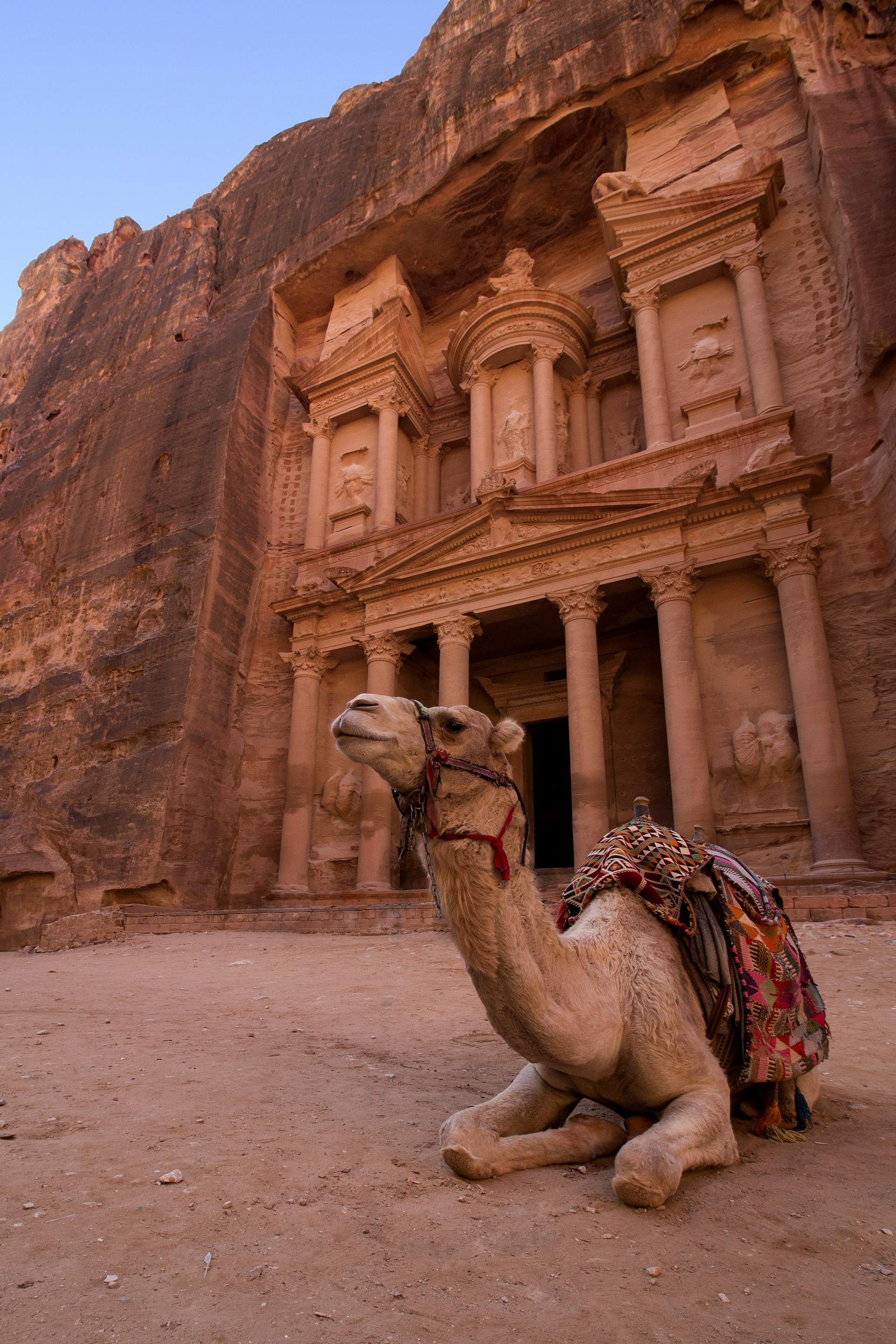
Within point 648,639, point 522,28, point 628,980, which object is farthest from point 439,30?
point 628,980

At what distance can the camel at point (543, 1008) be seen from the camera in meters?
2.48

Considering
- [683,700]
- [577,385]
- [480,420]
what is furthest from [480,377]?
[683,700]

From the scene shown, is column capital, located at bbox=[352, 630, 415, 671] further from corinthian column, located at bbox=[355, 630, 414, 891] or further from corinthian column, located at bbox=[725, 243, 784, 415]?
corinthian column, located at bbox=[725, 243, 784, 415]

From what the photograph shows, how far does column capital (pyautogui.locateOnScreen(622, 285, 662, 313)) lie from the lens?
52.7 ft

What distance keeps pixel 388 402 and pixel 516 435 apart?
367cm

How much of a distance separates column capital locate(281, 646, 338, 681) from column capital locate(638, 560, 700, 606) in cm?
741

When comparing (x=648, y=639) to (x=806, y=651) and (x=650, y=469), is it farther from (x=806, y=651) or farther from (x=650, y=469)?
(x=806, y=651)

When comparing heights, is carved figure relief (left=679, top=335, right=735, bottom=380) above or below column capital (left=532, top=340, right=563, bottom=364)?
below

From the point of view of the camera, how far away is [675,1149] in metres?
2.49

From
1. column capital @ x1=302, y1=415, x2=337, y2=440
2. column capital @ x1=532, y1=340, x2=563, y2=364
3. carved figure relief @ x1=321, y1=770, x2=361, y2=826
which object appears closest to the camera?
carved figure relief @ x1=321, y1=770, x2=361, y2=826

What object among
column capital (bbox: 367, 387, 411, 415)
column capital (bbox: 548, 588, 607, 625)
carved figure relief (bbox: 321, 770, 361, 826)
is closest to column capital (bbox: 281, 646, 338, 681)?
carved figure relief (bbox: 321, 770, 361, 826)

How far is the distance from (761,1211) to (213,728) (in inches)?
579

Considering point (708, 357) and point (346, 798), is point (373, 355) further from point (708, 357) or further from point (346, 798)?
point (346, 798)

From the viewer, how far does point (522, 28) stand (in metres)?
19.6
